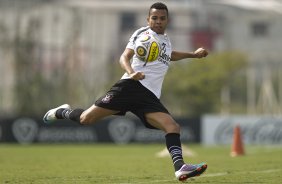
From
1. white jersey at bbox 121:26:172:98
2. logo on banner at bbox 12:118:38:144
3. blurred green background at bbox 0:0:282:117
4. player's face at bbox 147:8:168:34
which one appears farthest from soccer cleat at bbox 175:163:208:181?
blurred green background at bbox 0:0:282:117

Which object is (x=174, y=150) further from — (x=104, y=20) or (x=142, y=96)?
(x=104, y=20)

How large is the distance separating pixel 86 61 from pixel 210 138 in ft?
97.3

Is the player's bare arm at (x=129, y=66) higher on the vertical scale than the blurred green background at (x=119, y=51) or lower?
higher

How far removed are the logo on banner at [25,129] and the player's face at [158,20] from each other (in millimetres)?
27131

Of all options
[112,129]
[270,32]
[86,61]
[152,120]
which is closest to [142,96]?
[152,120]

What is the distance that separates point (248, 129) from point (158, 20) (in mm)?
25049

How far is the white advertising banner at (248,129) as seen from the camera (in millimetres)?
34656

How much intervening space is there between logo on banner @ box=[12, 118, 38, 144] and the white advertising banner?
8.43 meters

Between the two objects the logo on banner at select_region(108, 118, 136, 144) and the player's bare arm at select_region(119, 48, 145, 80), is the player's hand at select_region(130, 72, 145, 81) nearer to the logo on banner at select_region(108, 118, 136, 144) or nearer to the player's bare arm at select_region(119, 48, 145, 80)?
the player's bare arm at select_region(119, 48, 145, 80)

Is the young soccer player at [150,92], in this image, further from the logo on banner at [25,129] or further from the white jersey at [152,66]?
the logo on banner at [25,129]

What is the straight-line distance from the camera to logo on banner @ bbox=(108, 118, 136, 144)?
37.7 metres

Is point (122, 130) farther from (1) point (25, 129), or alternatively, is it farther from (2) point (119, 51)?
(2) point (119, 51)

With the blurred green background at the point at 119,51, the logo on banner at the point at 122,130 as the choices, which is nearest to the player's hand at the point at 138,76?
the logo on banner at the point at 122,130

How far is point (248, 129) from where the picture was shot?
3534cm
